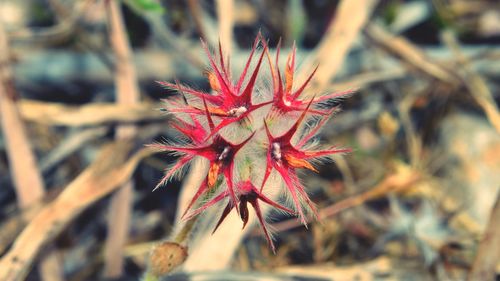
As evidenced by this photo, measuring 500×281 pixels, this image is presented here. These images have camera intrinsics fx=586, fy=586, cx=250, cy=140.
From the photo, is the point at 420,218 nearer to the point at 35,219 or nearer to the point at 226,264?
the point at 226,264

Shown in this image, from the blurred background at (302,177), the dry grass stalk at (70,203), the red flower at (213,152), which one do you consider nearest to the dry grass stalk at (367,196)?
the blurred background at (302,177)

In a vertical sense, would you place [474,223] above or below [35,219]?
below

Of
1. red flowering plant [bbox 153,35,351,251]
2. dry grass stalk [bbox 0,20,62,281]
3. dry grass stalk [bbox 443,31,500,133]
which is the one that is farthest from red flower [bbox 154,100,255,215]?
dry grass stalk [bbox 443,31,500,133]

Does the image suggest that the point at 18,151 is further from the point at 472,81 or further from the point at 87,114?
the point at 472,81

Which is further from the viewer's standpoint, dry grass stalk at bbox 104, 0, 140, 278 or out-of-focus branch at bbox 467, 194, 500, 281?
dry grass stalk at bbox 104, 0, 140, 278

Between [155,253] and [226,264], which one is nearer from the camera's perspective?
[155,253]

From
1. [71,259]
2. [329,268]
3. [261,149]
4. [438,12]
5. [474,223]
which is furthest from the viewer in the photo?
[438,12]

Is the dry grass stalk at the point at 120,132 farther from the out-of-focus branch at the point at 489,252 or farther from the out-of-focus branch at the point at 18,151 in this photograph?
the out-of-focus branch at the point at 489,252

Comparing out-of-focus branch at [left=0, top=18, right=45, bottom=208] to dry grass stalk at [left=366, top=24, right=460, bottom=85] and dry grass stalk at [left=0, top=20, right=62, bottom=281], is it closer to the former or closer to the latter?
dry grass stalk at [left=0, top=20, right=62, bottom=281]

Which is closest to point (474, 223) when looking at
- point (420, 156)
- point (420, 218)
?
point (420, 218)
